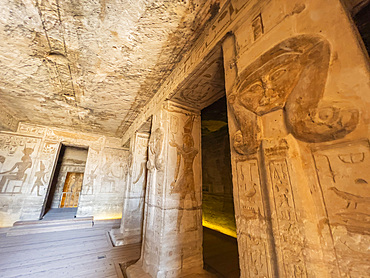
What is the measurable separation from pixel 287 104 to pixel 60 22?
2537 millimetres

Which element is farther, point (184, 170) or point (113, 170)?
point (113, 170)

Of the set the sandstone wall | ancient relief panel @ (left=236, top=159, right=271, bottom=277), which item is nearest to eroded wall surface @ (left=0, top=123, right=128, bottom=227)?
the sandstone wall

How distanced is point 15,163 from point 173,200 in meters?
5.87

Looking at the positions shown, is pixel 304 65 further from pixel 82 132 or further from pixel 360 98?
pixel 82 132

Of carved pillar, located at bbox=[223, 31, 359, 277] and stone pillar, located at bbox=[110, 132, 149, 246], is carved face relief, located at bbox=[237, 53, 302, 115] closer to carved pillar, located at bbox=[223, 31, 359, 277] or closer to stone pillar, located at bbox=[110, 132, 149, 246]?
carved pillar, located at bbox=[223, 31, 359, 277]

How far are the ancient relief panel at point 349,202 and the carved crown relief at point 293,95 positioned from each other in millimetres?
87

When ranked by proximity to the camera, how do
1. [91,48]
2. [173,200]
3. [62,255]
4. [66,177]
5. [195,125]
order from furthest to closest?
1. [66,177]
2. [62,255]
3. [195,125]
4. [173,200]
5. [91,48]

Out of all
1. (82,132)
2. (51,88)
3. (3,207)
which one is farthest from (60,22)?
(3,207)

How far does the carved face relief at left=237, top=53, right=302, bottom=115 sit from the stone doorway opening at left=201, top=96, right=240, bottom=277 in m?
2.32

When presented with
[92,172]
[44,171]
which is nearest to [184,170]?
[92,172]

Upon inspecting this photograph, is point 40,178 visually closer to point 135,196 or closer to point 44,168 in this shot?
point 44,168

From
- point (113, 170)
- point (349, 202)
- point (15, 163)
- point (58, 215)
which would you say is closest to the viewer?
point (349, 202)

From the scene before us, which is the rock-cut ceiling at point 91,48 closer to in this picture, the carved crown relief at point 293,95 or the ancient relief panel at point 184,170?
the ancient relief panel at point 184,170

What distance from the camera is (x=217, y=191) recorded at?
17.6 feet
